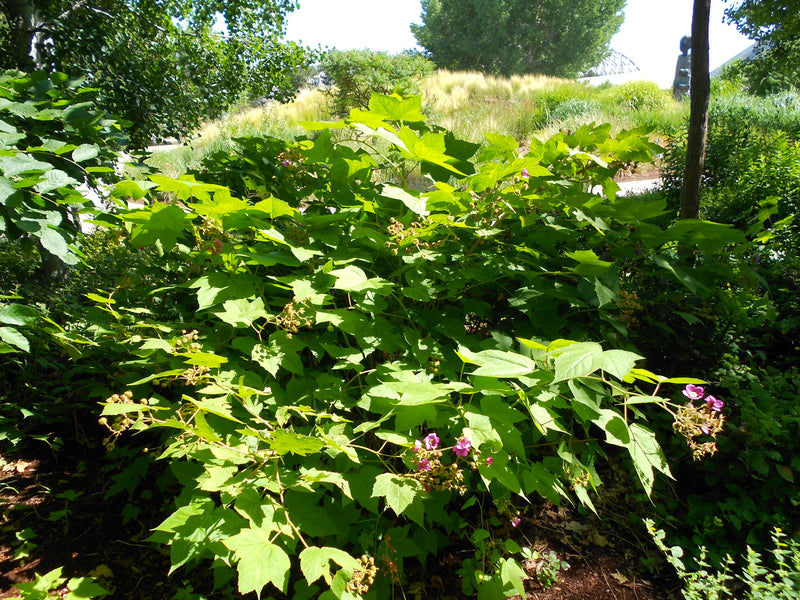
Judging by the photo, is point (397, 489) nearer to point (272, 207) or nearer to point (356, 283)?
point (356, 283)

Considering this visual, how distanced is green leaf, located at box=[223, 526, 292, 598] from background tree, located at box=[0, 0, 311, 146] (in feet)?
10.9

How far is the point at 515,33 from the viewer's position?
34.2m

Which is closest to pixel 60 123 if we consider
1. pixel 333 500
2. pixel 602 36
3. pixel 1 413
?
pixel 1 413

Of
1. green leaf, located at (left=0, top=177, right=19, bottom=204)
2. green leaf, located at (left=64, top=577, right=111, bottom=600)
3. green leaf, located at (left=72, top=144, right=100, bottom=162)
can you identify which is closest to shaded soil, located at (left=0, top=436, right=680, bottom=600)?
green leaf, located at (left=64, top=577, right=111, bottom=600)

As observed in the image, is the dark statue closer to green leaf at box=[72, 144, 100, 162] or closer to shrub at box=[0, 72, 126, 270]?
shrub at box=[0, 72, 126, 270]

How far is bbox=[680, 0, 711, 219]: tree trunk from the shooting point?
Answer: 3191 mm

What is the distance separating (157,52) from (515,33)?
35.2 m

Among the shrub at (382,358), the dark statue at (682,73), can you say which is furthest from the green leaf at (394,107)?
the dark statue at (682,73)

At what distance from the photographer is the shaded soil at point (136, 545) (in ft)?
6.16

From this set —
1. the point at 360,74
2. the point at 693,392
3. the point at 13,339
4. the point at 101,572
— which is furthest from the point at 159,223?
the point at 360,74

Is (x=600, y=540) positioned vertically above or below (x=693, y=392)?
below

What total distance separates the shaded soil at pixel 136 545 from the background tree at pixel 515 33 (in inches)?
1414

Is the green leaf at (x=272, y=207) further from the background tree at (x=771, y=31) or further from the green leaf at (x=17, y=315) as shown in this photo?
the background tree at (x=771, y=31)

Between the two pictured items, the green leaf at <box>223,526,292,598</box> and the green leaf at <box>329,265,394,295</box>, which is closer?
the green leaf at <box>223,526,292,598</box>
